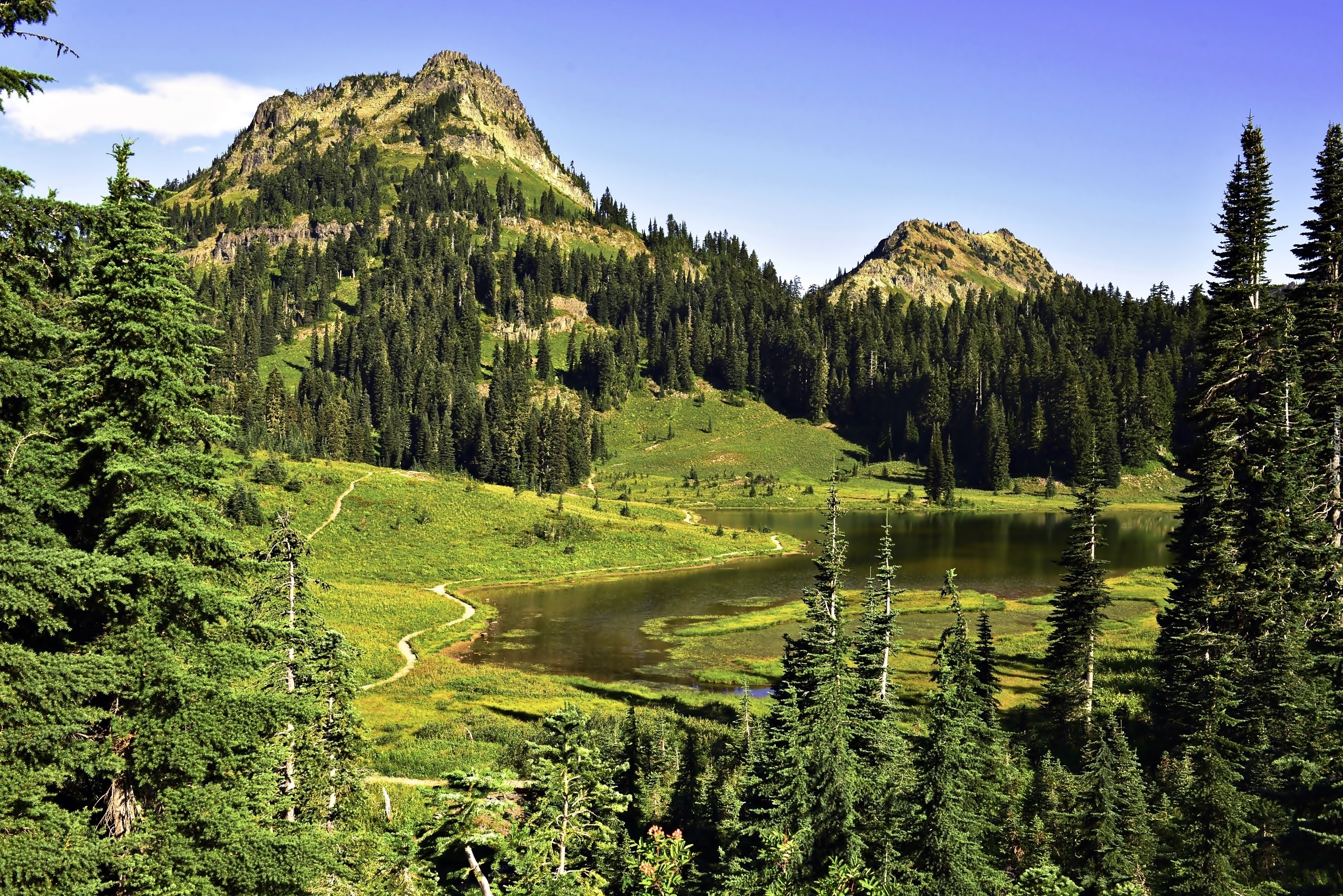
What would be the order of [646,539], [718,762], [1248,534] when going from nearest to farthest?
[718,762]
[1248,534]
[646,539]

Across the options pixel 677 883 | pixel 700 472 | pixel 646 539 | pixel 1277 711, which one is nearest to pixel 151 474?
pixel 677 883

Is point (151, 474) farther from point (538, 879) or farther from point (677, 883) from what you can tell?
point (677, 883)

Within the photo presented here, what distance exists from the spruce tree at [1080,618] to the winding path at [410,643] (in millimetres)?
34411

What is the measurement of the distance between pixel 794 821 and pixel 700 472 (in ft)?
521

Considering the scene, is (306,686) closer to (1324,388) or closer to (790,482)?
(1324,388)

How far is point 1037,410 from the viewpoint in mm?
175625

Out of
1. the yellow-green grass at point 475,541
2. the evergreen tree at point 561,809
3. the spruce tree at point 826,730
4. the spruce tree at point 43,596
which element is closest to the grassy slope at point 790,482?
the yellow-green grass at point 475,541

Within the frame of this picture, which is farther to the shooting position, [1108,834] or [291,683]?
[291,683]

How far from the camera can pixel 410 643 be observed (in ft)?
206

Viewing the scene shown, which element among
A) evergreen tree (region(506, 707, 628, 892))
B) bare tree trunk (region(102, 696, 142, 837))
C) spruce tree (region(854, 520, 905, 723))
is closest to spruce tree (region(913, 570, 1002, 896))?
evergreen tree (region(506, 707, 628, 892))

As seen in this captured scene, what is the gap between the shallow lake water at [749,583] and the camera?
61844 millimetres

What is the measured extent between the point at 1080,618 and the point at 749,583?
5188cm

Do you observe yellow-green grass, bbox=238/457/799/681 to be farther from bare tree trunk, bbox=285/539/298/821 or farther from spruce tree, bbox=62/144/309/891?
spruce tree, bbox=62/144/309/891

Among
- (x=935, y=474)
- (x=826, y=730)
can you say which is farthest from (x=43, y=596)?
(x=935, y=474)
